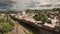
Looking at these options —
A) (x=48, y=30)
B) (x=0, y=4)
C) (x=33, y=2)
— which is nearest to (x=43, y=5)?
(x=33, y=2)

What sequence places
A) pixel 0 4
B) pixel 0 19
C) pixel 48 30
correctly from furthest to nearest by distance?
pixel 0 19, pixel 48 30, pixel 0 4

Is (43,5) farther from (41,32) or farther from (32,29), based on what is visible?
(32,29)

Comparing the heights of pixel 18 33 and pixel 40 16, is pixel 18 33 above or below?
below

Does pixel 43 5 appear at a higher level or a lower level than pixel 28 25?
higher

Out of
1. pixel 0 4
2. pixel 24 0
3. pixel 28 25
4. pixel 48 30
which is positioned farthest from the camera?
pixel 28 25

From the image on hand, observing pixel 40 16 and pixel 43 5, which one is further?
pixel 40 16

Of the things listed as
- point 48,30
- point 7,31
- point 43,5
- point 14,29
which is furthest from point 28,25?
point 43,5

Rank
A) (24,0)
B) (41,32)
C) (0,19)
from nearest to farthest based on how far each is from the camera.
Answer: (24,0), (41,32), (0,19)

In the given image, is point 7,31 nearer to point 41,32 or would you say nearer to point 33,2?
point 41,32

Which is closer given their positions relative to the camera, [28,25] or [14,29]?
[14,29]
